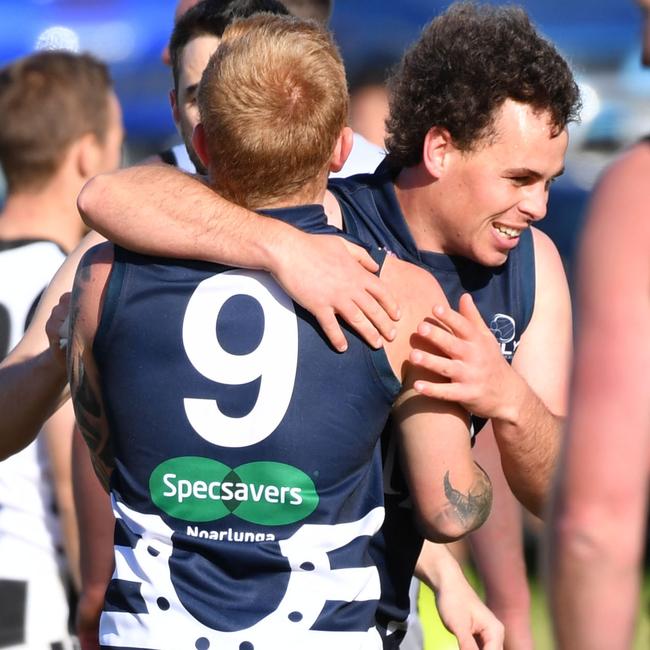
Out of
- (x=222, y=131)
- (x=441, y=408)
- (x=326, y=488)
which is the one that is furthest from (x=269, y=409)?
(x=222, y=131)

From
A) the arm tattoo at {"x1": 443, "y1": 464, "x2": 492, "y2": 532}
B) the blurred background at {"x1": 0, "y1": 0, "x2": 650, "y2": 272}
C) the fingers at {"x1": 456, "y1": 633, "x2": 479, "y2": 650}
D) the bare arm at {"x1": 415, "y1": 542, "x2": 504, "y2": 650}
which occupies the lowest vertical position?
the fingers at {"x1": 456, "y1": 633, "x2": 479, "y2": 650}

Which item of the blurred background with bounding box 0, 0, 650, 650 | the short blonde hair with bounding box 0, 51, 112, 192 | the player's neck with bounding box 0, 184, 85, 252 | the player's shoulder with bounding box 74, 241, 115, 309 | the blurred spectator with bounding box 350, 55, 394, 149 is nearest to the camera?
the player's shoulder with bounding box 74, 241, 115, 309

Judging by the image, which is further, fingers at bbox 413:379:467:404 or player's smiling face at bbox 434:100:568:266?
player's smiling face at bbox 434:100:568:266

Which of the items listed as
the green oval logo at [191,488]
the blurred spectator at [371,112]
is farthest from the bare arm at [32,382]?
the blurred spectator at [371,112]

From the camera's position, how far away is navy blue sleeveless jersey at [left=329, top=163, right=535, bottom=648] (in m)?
2.67

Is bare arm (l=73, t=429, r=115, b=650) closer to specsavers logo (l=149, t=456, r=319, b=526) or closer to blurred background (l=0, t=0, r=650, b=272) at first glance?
specsavers logo (l=149, t=456, r=319, b=526)

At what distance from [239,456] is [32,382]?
2.29 ft

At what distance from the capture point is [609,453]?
64.6 inches

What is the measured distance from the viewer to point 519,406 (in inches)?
96.0

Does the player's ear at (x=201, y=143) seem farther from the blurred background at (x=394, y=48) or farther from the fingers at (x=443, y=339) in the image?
the blurred background at (x=394, y=48)

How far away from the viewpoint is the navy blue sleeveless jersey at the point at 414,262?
8.76 feet

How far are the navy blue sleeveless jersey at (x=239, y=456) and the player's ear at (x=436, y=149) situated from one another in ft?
2.42

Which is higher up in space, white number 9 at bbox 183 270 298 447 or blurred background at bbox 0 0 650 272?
blurred background at bbox 0 0 650 272

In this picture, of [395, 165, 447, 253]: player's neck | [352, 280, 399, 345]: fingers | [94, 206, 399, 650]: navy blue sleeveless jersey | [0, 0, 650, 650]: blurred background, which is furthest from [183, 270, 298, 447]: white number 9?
[0, 0, 650, 650]: blurred background
